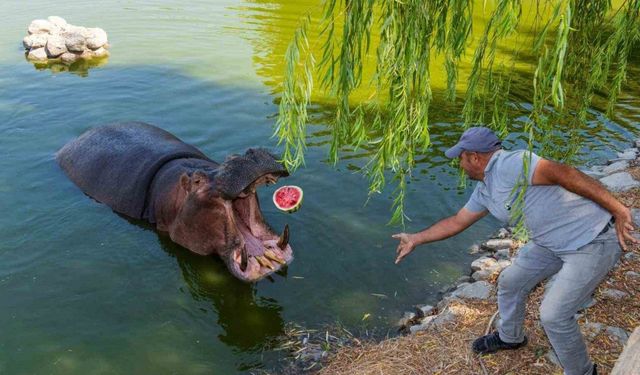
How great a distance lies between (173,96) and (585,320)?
911cm

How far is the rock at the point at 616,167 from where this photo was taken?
29.1 feet

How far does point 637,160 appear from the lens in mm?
9094

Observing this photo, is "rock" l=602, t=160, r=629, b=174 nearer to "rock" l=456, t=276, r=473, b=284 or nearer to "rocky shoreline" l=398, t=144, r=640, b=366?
"rocky shoreline" l=398, t=144, r=640, b=366

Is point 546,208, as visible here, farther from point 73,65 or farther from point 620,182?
point 73,65

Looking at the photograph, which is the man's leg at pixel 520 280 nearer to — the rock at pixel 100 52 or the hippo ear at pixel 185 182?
the hippo ear at pixel 185 182

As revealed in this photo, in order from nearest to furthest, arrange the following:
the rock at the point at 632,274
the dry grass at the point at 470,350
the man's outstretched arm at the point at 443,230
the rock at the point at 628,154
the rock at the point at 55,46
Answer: the man's outstretched arm at the point at 443,230, the dry grass at the point at 470,350, the rock at the point at 632,274, the rock at the point at 628,154, the rock at the point at 55,46

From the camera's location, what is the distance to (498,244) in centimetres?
742

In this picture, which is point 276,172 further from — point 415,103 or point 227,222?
point 415,103

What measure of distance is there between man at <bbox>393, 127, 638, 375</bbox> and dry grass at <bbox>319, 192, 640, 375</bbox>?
2.17 ft

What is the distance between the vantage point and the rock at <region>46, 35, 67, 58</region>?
549 inches

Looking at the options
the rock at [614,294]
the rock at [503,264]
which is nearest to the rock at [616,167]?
the rock at [503,264]

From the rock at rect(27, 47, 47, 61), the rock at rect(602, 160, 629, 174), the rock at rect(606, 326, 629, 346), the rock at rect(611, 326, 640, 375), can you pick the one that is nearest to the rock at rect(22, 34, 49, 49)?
the rock at rect(27, 47, 47, 61)

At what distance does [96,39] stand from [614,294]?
12.6 m

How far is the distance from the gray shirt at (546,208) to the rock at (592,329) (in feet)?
4.38
